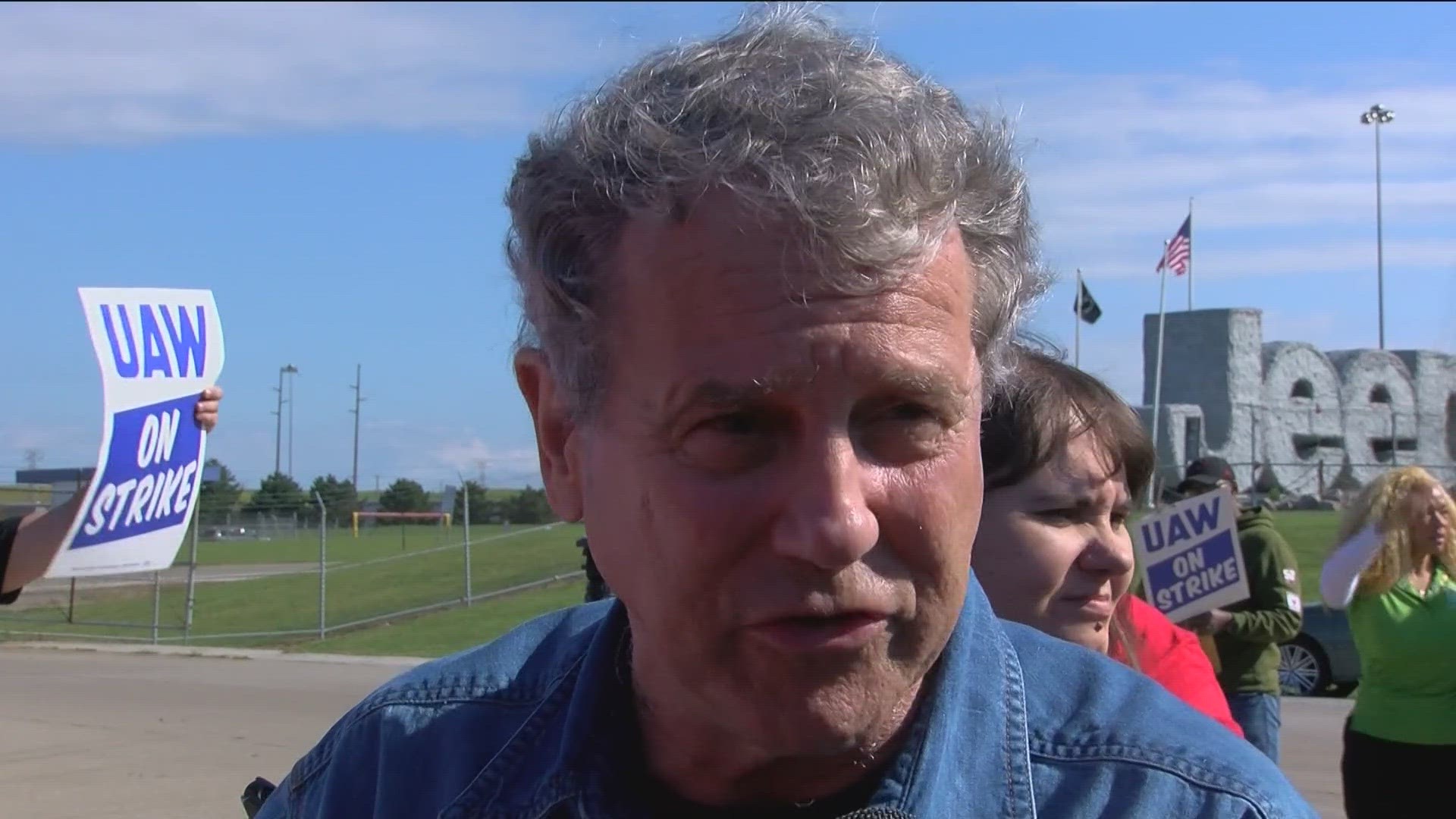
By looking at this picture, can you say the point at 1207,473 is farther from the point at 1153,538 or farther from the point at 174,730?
the point at 174,730

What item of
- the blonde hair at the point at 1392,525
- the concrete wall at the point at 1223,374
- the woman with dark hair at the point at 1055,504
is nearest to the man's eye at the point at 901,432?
the woman with dark hair at the point at 1055,504

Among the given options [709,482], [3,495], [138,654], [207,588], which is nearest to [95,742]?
[3,495]

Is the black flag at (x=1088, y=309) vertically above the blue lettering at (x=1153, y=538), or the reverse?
the black flag at (x=1088, y=309)

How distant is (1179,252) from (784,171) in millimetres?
36767

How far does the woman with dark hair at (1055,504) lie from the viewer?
2.93m

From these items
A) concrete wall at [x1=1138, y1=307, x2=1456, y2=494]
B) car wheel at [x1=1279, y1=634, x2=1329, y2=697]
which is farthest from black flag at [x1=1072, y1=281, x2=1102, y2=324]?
car wheel at [x1=1279, y1=634, x2=1329, y2=697]

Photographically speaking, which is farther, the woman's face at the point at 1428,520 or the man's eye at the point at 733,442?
the woman's face at the point at 1428,520

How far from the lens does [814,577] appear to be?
1451mm

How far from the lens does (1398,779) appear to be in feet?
18.1

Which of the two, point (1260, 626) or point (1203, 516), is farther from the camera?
point (1260, 626)

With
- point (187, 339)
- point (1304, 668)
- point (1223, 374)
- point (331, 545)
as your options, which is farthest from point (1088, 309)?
point (187, 339)

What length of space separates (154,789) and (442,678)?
284 inches

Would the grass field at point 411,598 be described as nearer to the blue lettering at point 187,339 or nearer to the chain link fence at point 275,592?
the chain link fence at point 275,592

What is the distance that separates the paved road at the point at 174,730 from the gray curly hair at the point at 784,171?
271 inches
